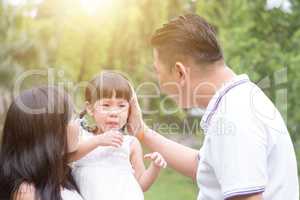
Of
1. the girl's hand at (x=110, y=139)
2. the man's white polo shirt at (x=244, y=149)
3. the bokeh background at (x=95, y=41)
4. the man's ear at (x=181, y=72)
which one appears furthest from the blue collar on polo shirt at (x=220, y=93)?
the bokeh background at (x=95, y=41)

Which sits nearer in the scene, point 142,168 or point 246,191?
point 246,191

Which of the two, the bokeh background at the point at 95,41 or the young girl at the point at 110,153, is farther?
the bokeh background at the point at 95,41

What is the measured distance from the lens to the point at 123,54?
9820 millimetres

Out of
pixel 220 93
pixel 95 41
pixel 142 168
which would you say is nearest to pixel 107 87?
pixel 142 168

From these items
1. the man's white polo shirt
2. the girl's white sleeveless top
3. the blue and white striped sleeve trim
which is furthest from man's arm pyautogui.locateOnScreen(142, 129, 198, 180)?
the blue and white striped sleeve trim

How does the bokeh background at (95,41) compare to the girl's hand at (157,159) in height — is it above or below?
above

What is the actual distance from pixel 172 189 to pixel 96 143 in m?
4.96

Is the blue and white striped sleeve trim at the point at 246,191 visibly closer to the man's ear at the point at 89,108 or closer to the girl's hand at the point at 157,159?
the girl's hand at the point at 157,159

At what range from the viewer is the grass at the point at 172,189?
6.07m

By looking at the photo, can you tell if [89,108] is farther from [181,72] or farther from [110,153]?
[181,72]

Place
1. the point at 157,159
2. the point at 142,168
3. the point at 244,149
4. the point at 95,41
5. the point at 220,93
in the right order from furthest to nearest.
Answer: the point at 95,41
the point at 142,168
the point at 157,159
the point at 220,93
the point at 244,149

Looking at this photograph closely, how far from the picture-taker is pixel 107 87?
1.88 m

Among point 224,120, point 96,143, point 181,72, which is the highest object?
point 181,72

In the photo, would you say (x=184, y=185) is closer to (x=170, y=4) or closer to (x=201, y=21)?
(x=170, y=4)
